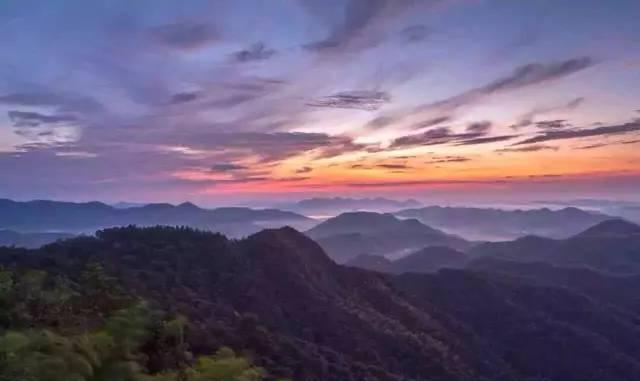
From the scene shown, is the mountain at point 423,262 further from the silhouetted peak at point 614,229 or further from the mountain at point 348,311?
the silhouetted peak at point 614,229

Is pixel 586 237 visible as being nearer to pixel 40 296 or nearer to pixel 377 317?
pixel 377 317

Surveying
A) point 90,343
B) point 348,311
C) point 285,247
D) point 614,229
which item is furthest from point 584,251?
point 90,343

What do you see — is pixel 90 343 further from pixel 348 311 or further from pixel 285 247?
pixel 285 247

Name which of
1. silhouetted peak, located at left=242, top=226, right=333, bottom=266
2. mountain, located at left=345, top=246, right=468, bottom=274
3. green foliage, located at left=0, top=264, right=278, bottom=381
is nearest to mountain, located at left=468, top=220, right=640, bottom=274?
mountain, located at left=345, top=246, right=468, bottom=274

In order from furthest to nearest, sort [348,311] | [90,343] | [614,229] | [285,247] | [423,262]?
[614,229]
[423,262]
[285,247]
[348,311]
[90,343]

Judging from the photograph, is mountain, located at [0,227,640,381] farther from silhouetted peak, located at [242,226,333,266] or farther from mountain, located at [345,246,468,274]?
mountain, located at [345,246,468,274]

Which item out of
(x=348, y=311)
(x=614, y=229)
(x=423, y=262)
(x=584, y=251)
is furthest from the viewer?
→ (x=614, y=229)

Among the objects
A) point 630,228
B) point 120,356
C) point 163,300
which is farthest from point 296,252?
point 630,228
